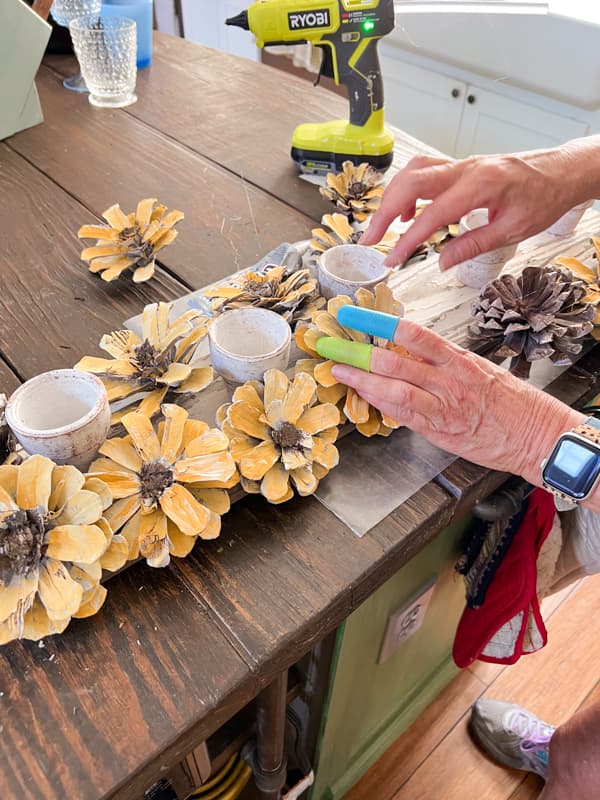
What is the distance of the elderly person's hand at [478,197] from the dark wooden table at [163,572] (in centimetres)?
18

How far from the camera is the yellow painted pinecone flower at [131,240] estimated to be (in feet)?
2.58

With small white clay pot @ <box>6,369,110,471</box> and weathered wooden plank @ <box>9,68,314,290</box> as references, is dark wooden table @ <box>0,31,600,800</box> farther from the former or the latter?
small white clay pot @ <box>6,369,110,471</box>

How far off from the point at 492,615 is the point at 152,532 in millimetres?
616

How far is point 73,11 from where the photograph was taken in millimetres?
1264

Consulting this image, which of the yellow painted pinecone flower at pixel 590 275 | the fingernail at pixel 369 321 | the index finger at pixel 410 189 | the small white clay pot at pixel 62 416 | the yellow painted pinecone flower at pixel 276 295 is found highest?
the index finger at pixel 410 189

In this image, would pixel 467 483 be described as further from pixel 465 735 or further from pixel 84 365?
pixel 465 735

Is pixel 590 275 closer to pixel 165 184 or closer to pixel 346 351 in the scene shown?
pixel 346 351

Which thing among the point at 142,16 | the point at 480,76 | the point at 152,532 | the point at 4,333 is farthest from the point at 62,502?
the point at 480,76

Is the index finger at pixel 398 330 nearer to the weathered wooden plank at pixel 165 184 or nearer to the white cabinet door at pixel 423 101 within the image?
the weathered wooden plank at pixel 165 184

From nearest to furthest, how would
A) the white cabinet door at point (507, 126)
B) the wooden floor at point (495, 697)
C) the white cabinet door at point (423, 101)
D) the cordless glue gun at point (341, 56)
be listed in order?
the cordless glue gun at point (341, 56), the wooden floor at point (495, 697), the white cabinet door at point (507, 126), the white cabinet door at point (423, 101)

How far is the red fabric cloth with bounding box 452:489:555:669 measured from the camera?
31.5 inches

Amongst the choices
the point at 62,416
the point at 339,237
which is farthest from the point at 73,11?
the point at 62,416

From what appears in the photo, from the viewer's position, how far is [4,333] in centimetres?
70

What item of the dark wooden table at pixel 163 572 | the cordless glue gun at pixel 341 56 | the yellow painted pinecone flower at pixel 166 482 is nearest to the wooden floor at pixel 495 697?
the dark wooden table at pixel 163 572
